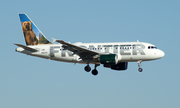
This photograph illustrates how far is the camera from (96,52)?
6062 centimetres

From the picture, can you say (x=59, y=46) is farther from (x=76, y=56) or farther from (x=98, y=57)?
(x=98, y=57)

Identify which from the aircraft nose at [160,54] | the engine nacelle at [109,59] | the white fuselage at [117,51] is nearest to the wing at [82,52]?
the white fuselage at [117,51]

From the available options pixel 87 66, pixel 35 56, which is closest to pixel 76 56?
pixel 87 66

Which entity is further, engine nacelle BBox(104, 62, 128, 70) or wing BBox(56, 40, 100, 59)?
engine nacelle BBox(104, 62, 128, 70)

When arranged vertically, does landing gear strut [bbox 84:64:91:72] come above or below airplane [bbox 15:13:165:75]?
below

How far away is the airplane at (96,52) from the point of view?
60.4m

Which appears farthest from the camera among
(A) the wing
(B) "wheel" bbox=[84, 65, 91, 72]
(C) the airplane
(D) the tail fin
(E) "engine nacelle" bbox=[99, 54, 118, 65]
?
(D) the tail fin

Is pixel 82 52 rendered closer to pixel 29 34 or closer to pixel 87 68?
pixel 87 68

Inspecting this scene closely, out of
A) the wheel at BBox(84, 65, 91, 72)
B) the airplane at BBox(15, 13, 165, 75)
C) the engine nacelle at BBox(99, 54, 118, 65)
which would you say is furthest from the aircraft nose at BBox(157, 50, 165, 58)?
the wheel at BBox(84, 65, 91, 72)

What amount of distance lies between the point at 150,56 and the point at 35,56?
19.2 metres

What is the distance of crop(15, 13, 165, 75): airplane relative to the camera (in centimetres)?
6038

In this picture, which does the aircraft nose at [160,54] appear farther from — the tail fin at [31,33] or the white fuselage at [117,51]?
the tail fin at [31,33]

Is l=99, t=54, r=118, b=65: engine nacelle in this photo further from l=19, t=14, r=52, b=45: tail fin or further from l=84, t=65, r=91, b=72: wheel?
l=19, t=14, r=52, b=45: tail fin

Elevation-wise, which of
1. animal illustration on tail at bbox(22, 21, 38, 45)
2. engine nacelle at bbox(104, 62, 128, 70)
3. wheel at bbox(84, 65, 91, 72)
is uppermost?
animal illustration on tail at bbox(22, 21, 38, 45)
